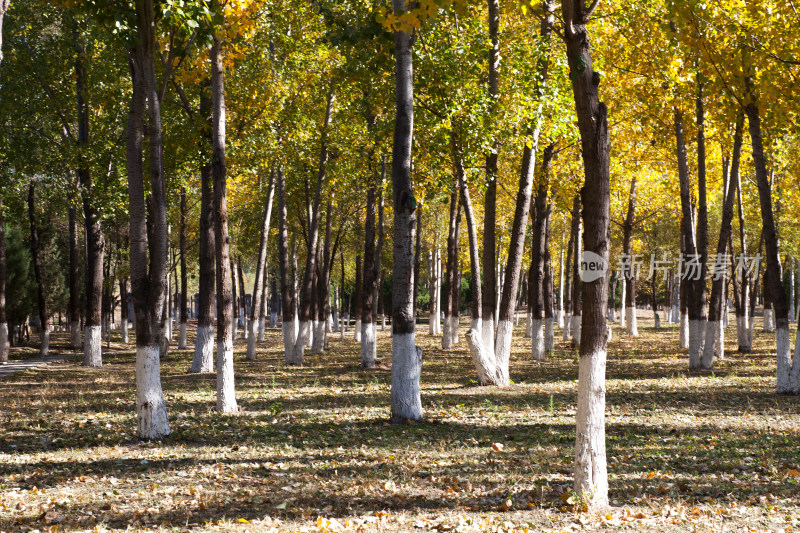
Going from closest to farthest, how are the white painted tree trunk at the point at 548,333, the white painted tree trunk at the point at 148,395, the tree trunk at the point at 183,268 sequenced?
the white painted tree trunk at the point at 148,395
the white painted tree trunk at the point at 548,333
the tree trunk at the point at 183,268

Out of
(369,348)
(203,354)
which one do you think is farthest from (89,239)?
(369,348)

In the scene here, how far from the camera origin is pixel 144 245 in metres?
9.22

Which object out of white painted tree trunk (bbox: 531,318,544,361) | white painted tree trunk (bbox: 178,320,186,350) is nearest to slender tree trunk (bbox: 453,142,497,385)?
white painted tree trunk (bbox: 531,318,544,361)

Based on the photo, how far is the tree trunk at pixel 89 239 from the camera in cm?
2098

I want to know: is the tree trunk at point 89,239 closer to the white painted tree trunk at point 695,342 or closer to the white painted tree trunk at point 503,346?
the white painted tree trunk at point 503,346

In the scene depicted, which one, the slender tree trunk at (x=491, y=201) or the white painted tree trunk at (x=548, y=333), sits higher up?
the slender tree trunk at (x=491, y=201)

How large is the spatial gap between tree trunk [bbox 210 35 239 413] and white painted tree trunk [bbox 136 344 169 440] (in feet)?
5.56

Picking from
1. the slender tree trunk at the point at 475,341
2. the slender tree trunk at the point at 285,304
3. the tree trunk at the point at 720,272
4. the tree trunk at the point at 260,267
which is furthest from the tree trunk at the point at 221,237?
the tree trunk at the point at 720,272

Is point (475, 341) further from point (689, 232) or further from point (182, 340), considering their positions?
point (182, 340)

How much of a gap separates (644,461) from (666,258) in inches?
1451

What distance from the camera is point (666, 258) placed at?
41531 mm

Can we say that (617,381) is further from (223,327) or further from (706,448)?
(223,327)

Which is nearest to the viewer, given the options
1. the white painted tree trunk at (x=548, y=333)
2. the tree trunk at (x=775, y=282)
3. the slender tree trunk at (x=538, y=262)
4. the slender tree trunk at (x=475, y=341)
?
the tree trunk at (x=775, y=282)

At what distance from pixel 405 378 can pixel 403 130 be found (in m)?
3.93
